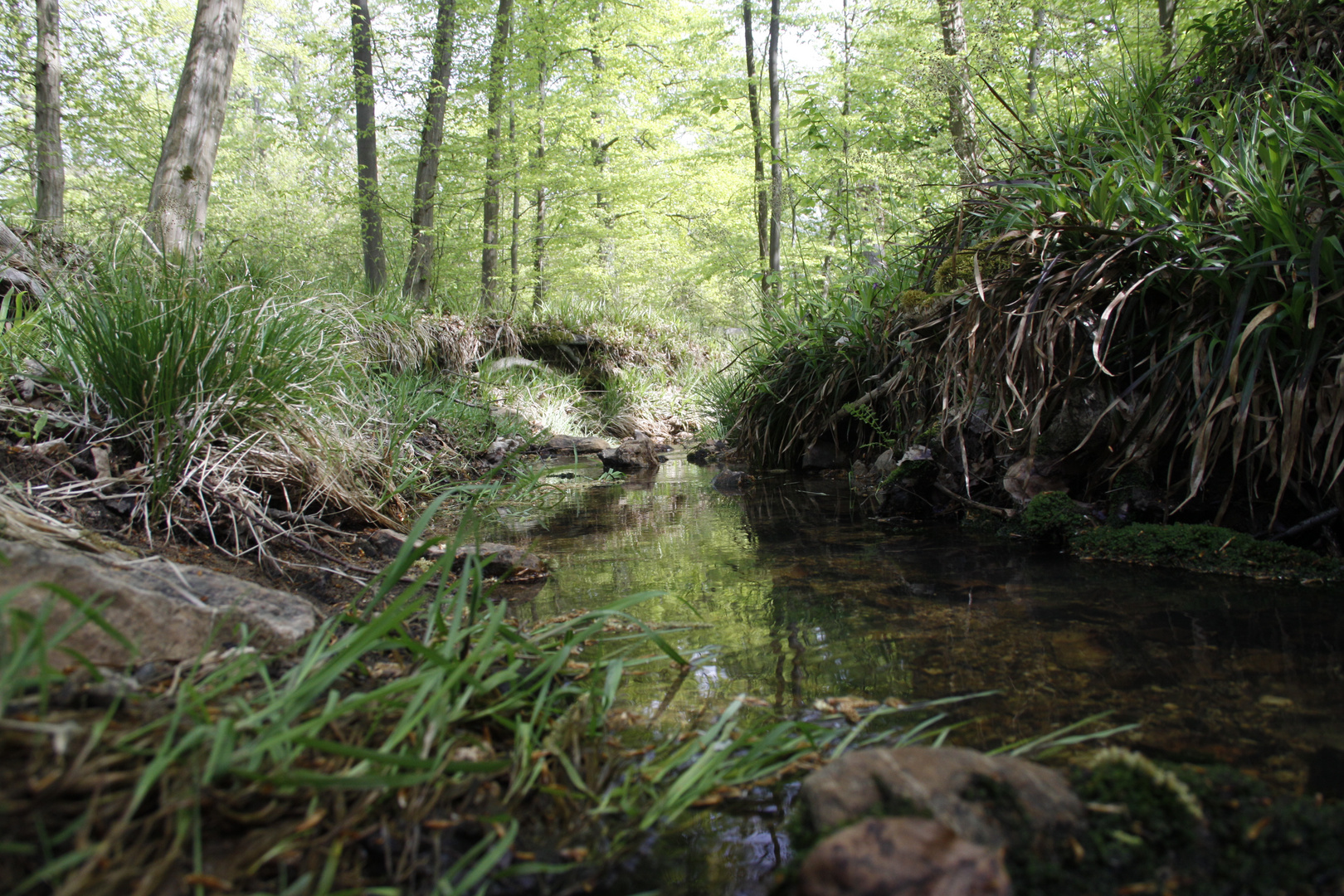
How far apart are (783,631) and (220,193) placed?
75.2 feet

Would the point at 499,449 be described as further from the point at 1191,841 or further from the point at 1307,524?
the point at 1191,841

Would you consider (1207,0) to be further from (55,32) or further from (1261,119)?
(55,32)

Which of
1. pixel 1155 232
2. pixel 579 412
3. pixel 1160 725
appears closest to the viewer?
pixel 1160 725

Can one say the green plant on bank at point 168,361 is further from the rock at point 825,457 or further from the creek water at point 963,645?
the rock at point 825,457

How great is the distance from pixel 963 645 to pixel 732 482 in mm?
3190

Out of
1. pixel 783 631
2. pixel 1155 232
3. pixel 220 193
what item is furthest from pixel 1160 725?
pixel 220 193

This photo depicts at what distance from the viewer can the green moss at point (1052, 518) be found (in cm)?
261

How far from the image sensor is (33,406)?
7.63 ft

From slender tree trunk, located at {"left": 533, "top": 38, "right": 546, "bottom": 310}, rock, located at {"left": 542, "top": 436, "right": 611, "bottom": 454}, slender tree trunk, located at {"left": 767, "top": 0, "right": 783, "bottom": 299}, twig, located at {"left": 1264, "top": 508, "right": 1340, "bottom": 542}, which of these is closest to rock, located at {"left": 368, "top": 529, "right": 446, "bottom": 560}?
twig, located at {"left": 1264, "top": 508, "right": 1340, "bottom": 542}

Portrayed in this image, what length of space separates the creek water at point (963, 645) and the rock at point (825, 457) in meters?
2.11

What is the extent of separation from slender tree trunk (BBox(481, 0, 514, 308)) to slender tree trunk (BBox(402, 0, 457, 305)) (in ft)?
2.10

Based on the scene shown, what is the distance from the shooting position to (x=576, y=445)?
7293 mm

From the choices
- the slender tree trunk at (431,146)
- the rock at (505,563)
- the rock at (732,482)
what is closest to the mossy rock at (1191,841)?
the rock at (505,563)

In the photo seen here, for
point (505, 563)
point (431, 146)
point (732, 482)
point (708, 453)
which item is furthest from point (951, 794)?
point (431, 146)
